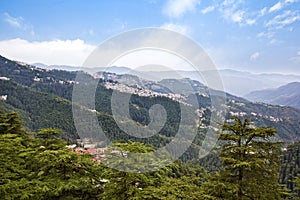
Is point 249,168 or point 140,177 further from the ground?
point 249,168

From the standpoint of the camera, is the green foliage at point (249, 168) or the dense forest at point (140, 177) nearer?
the dense forest at point (140, 177)

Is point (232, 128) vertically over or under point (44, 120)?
over

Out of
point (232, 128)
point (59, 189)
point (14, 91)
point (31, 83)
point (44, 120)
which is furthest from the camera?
point (31, 83)

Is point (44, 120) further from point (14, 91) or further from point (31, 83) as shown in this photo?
point (31, 83)

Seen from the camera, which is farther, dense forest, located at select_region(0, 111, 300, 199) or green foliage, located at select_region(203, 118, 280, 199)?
green foliage, located at select_region(203, 118, 280, 199)

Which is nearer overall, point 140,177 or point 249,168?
point 140,177

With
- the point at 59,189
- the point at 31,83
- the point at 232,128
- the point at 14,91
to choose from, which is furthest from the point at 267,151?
the point at 31,83

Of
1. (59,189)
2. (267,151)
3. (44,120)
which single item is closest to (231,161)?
(267,151)

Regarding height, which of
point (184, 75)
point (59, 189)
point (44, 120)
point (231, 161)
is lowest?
point (44, 120)

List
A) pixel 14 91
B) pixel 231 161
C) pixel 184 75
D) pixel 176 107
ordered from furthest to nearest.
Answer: pixel 176 107 → pixel 14 91 → pixel 184 75 → pixel 231 161

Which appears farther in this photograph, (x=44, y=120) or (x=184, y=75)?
(x=44, y=120)
